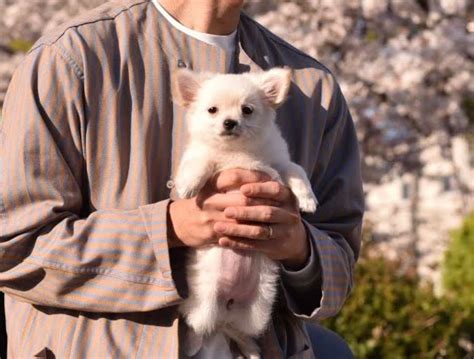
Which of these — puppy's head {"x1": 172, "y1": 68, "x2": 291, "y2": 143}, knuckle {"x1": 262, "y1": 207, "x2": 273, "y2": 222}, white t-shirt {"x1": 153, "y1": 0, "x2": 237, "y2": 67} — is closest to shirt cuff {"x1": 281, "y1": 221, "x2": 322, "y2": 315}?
knuckle {"x1": 262, "y1": 207, "x2": 273, "y2": 222}

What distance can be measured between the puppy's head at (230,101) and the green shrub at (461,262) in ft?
22.3

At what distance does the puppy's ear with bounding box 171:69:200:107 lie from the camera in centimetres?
242

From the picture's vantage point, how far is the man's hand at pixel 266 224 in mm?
2244

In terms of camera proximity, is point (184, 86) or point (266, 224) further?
point (184, 86)

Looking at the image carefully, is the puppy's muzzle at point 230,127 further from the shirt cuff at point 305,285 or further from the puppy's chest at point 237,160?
the shirt cuff at point 305,285

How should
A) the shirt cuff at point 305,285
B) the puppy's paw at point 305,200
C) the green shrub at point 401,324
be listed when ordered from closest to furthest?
the puppy's paw at point 305,200, the shirt cuff at point 305,285, the green shrub at point 401,324

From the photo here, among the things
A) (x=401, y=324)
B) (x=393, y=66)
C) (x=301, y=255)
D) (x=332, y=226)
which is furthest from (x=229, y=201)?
(x=393, y=66)

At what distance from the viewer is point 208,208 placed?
2262mm

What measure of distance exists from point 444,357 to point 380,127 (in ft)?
12.5

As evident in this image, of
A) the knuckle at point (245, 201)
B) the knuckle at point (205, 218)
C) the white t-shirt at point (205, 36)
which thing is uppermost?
the white t-shirt at point (205, 36)

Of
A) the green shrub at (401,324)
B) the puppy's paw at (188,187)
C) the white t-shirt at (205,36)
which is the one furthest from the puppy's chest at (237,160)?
the green shrub at (401,324)

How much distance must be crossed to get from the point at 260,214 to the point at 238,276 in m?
0.23

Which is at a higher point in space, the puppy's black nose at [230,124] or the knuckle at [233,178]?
the puppy's black nose at [230,124]

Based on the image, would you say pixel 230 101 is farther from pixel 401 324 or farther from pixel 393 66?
pixel 393 66
